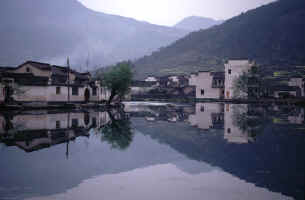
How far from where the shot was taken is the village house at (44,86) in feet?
125

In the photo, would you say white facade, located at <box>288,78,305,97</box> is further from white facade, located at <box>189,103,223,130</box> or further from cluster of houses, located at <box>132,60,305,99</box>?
white facade, located at <box>189,103,223,130</box>

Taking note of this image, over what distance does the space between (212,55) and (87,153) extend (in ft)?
519

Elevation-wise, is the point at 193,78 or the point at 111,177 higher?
the point at 193,78

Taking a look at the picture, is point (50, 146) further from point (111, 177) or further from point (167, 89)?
point (167, 89)

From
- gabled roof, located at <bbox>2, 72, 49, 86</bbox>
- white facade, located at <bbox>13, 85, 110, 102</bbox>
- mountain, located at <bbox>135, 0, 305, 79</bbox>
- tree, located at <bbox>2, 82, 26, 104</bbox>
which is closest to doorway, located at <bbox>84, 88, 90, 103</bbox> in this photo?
white facade, located at <bbox>13, 85, 110, 102</bbox>

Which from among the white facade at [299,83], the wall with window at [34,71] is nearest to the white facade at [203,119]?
the wall with window at [34,71]

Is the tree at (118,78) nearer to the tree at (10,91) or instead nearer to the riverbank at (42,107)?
the riverbank at (42,107)

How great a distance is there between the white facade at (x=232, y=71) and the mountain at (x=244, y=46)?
225 feet

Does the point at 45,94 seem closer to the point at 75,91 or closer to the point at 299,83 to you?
the point at 75,91

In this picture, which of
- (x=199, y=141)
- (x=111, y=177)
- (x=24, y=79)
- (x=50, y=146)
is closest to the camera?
(x=111, y=177)

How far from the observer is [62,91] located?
43.2 metres

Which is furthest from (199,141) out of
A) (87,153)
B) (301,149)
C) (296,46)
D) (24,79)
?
(296,46)

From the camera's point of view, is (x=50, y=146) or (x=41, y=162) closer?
(x=41, y=162)

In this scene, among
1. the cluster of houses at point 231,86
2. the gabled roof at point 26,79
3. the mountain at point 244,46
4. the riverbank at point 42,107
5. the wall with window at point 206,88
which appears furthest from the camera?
the mountain at point 244,46
